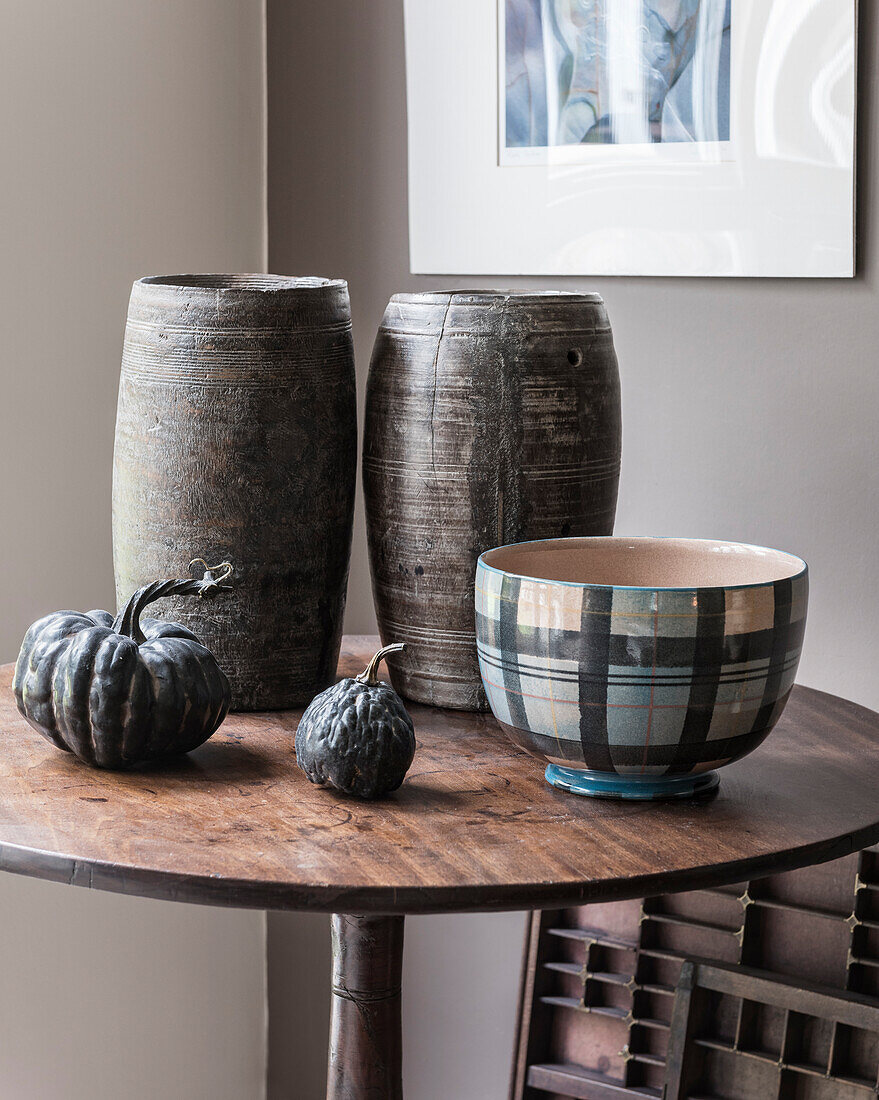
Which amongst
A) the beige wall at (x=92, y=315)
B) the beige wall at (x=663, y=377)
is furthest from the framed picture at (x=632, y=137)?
the beige wall at (x=92, y=315)

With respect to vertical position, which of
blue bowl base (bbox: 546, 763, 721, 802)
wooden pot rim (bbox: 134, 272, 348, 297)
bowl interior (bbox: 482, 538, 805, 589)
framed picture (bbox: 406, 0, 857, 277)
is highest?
framed picture (bbox: 406, 0, 857, 277)

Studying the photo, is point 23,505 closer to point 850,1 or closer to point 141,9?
point 141,9

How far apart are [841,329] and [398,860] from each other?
30.0 inches

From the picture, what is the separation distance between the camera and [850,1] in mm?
1138

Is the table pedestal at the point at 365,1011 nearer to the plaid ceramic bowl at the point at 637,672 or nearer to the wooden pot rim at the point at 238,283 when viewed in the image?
the plaid ceramic bowl at the point at 637,672

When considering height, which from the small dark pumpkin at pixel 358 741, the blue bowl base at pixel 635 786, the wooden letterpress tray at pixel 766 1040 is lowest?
the wooden letterpress tray at pixel 766 1040

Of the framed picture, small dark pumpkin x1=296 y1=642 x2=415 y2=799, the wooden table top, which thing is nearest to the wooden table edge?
the wooden table top

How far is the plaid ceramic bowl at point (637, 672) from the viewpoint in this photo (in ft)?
2.34

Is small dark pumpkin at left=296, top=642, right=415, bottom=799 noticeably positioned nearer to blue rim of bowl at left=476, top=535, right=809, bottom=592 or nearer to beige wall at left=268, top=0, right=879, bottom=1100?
blue rim of bowl at left=476, top=535, right=809, bottom=592

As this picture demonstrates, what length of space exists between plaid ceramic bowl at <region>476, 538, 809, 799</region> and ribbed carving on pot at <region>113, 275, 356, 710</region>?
21 centimetres

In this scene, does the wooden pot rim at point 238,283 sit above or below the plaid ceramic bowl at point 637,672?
above

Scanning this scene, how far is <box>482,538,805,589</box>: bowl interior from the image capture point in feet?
2.78

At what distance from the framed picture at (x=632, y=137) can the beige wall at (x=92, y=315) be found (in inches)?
10.0

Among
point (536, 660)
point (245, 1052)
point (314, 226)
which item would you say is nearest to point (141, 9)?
point (314, 226)
